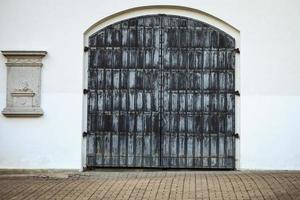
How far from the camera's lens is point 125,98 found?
46.8ft

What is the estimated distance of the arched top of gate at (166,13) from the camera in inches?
559

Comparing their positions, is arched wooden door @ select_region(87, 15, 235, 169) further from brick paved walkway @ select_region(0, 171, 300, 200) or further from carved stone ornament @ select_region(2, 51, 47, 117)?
carved stone ornament @ select_region(2, 51, 47, 117)

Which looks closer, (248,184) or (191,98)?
(248,184)

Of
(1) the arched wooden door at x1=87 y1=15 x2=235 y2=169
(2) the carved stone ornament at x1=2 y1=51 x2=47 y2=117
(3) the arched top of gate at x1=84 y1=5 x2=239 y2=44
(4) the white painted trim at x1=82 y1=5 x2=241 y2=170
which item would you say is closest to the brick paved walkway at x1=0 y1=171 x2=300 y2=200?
(1) the arched wooden door at x1=87 y1=15 x2=235 y2=169

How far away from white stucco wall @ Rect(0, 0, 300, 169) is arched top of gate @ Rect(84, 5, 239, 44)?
0.13 metres

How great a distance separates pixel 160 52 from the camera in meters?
14.3

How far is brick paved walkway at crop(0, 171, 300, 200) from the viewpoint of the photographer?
11.2 m

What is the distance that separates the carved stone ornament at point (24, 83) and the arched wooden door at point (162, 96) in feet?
3.56

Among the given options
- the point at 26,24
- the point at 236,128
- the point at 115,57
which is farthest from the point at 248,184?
the point at 26,24

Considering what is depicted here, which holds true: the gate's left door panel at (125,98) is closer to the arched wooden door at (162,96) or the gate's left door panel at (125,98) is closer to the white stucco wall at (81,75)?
the arched wooden door at (162,96)

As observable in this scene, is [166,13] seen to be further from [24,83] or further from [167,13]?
[24,83]

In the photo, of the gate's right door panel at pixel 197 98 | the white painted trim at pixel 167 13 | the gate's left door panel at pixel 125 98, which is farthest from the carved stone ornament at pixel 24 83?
the gate's right door panel at pixel 197 98

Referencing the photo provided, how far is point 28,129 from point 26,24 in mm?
2166

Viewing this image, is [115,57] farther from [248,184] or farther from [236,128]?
[248,184]
